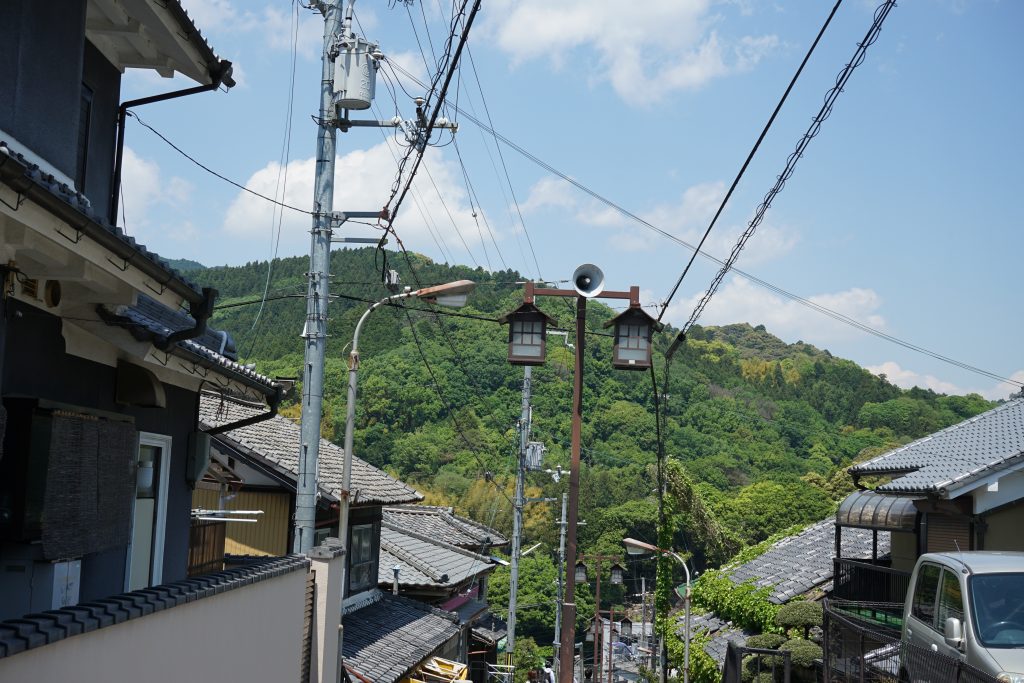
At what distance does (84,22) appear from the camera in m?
8.16

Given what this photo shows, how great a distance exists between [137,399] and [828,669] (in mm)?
9441

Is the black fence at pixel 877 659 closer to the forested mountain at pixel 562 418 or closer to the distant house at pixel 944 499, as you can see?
the distant house at pixel 944 499

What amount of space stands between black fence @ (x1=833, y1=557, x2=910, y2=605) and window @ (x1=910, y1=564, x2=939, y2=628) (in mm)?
4641

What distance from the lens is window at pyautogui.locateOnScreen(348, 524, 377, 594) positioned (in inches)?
760

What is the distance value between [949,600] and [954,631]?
31.0 inches

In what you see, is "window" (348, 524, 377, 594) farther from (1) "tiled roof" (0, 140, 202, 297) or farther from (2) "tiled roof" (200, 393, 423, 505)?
(1) "tiled roof" (0, 140, 202, 297)

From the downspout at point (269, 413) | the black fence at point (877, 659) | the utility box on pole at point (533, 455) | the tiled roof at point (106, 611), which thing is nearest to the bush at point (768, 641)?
the black fence at point (877, 659)

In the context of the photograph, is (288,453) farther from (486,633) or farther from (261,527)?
(486,633)

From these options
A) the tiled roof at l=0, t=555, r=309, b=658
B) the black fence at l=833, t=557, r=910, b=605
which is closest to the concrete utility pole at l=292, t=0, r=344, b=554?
the tiled roof at l=0, t=555, r=309, b=658

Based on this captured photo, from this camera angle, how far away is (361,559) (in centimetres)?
2009

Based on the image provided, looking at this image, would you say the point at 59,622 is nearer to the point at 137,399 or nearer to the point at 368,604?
the point at 137,399

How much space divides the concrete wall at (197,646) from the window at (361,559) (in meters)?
9.13

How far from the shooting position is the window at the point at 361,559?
19312 millimetres

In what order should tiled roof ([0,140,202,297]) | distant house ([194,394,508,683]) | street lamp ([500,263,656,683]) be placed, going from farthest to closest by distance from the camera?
1. distant house ([194,394,508,683])
2. street lamp ([500,263,656,683])
3. tiled roof ([0,140,202,297])
